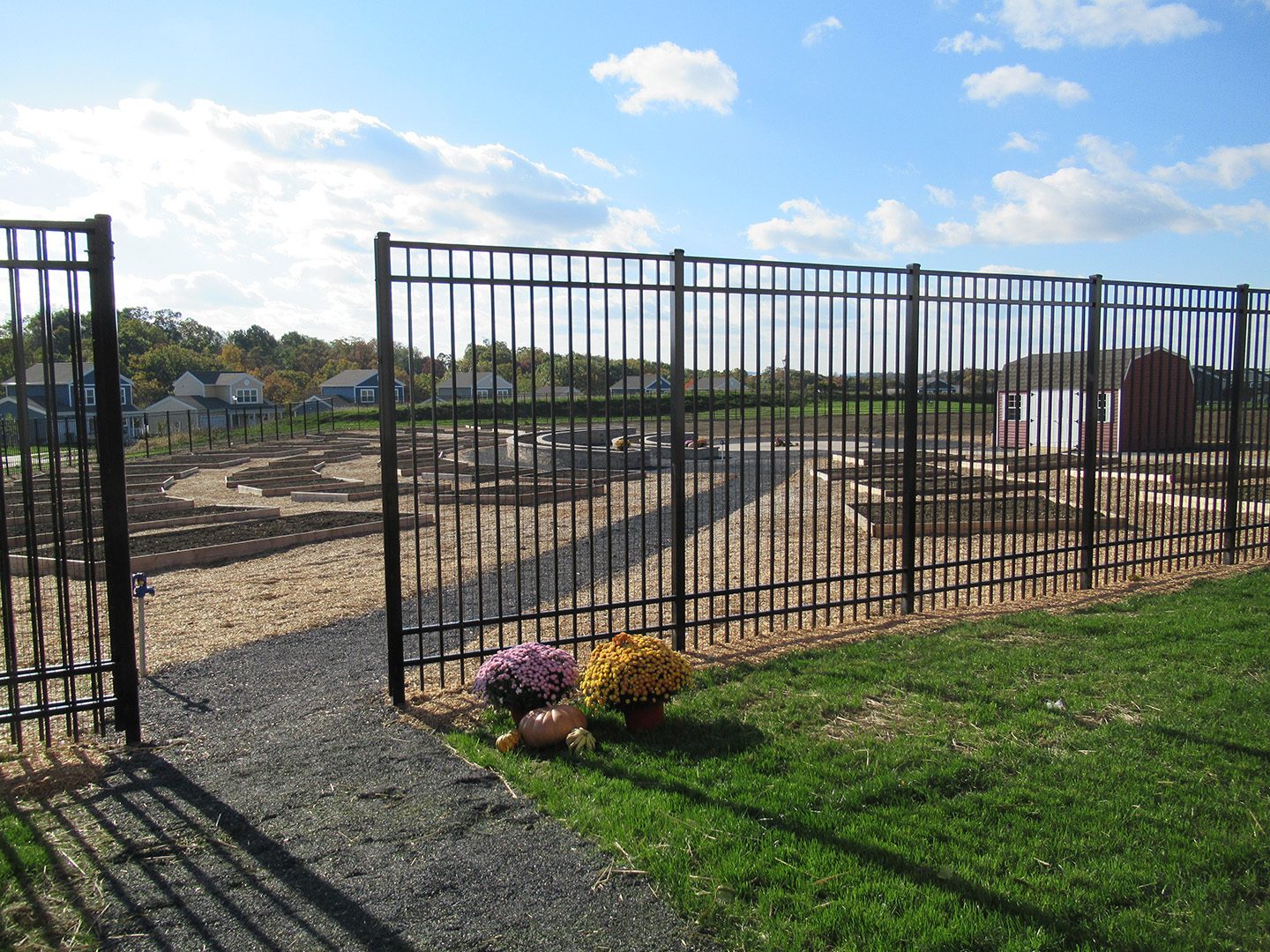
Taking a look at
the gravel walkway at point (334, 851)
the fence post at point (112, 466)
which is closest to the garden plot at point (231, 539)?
the fence post at point (112, 466)

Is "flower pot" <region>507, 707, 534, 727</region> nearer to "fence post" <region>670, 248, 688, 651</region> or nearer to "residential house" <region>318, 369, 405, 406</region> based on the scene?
"fence post" <region>670, 248, 688, 651</region>

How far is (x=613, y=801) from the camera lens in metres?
3.94

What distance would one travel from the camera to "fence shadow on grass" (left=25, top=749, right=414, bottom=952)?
9.96 ft

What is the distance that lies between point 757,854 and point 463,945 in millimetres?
1158

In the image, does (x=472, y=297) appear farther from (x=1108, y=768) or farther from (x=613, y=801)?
(x=1108, y=768)

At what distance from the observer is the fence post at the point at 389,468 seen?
203 inches

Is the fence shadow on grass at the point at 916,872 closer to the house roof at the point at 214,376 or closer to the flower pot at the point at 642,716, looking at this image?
the flower pot at the point at 642,716

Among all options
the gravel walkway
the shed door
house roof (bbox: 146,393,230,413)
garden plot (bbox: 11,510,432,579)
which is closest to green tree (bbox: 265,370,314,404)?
house roof (bbox: 146,393,230,413)

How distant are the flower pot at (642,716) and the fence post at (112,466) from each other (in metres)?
2.70

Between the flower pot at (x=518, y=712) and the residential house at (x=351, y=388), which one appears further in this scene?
the residential house at (x=351, y=388)

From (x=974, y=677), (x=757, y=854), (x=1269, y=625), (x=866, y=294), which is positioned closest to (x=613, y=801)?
(x=757, y=854)

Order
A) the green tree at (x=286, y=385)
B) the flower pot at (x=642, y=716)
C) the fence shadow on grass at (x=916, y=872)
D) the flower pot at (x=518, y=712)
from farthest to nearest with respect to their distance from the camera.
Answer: the green tree at (x=286, y=385) → the flower pot at (x=518, y=712) → the flower pot at (x=642, y=716) → the fence shadow on grass at (x=916, y=872)

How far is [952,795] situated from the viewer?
12.9ft

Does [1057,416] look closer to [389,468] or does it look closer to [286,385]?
[389,468]
